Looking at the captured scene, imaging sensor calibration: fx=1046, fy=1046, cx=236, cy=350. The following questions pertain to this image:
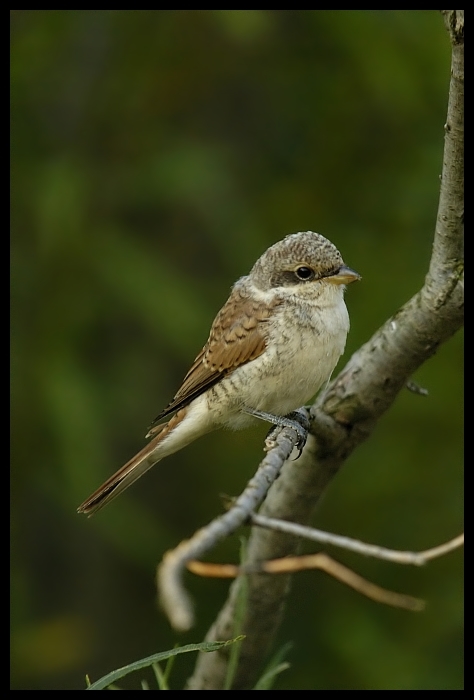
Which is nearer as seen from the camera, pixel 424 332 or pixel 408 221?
pixel 424 332

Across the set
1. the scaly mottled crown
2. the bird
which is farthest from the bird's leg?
the scaly mottled crown

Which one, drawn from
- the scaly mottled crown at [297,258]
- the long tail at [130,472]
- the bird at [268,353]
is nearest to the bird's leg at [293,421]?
the bird at [268,353]

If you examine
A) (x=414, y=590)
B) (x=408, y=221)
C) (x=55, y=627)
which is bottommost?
(x=414, y=590)

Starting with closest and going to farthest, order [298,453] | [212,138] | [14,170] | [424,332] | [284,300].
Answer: [424,332]
[298,453]
[284,300]
[14,170]
[212,138]

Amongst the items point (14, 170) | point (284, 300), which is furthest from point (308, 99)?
point (284, 300)

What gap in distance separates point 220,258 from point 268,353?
6.89 feet

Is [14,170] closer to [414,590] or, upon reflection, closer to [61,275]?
[61,275]

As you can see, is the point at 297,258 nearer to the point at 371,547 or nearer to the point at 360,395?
the point at 360,395

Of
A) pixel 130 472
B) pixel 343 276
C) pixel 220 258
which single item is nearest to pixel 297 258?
pixel 343 276

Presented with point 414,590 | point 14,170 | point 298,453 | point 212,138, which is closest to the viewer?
point 298,453

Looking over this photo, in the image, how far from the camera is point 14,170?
4.41 metres

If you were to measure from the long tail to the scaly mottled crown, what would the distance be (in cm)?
53

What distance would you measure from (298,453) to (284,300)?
0.60 metres

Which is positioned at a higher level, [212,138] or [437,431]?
[212,138]
